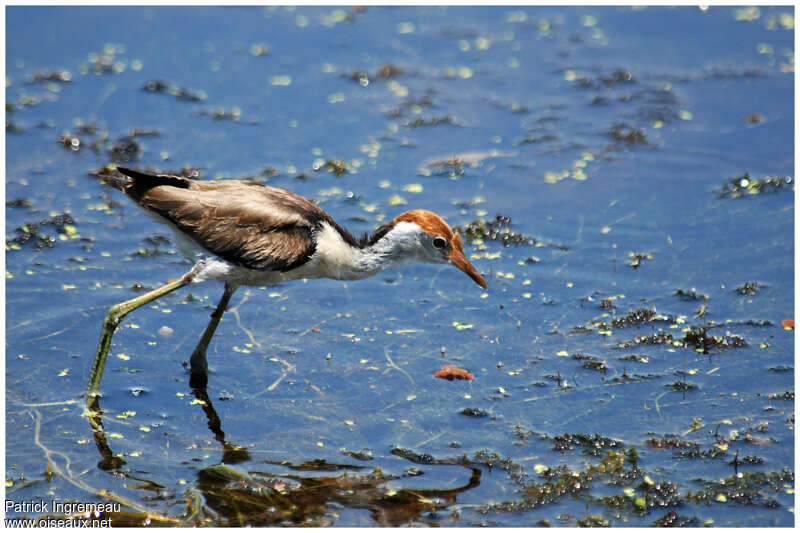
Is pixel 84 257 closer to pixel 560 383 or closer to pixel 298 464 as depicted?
pixel 298 464

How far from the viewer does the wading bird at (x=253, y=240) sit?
25.5 feet

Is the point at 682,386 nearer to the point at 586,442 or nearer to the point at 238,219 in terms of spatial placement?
the point at 586,442

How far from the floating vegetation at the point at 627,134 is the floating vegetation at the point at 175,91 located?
16.8 ft

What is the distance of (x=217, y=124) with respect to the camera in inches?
502

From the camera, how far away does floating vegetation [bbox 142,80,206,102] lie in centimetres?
1330

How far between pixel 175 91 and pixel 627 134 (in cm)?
565

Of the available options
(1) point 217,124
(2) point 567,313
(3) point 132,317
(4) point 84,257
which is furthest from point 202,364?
(1) point 217,124

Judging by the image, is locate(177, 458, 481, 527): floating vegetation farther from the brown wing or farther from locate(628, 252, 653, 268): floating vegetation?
locate(628, 252, 653, 268): floating vegetation

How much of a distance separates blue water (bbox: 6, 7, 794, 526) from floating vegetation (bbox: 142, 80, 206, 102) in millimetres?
108

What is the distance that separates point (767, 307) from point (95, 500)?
5907 millimetres

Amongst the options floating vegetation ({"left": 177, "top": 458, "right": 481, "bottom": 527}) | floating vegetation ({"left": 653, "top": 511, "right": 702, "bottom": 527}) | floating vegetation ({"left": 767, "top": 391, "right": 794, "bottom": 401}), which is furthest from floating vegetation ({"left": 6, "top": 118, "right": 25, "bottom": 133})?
floating vegetation ({"left": 653, "top": 511, "right": 702, "bottom": 527})

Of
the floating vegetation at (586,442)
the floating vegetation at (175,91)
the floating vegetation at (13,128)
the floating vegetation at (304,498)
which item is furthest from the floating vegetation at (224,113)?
the floating vegetation at (586,442)

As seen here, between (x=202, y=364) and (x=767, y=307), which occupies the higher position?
(x=767, y=307)

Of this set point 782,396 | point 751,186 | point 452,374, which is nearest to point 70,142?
point 452,374
